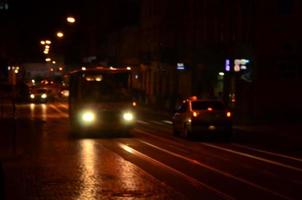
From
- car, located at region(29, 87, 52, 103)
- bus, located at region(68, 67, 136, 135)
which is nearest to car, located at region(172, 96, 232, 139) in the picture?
bus, located at region(68, 67, 136, 135)

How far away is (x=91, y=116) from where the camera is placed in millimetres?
29062

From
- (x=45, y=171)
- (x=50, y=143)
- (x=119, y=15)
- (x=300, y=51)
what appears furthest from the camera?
(x=119, y=15)

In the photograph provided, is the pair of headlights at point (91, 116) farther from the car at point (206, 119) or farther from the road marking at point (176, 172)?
the road marking at point (176, 172)

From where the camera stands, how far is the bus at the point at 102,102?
2902cm

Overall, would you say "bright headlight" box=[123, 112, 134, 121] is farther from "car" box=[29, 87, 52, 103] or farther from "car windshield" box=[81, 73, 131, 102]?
"car" box=[29, 87, 52, 103]

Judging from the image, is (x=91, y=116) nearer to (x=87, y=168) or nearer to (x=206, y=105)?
(x=206, y=105)

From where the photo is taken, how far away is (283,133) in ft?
102

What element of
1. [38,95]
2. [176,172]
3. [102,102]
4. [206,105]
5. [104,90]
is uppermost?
[104,90]

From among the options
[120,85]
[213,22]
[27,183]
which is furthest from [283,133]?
[213,22]

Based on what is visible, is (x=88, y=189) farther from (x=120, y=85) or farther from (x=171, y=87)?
(x=171, y=87)

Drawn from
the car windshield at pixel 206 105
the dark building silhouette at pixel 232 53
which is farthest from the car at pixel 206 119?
the dark building silhouette at pixel 232 53

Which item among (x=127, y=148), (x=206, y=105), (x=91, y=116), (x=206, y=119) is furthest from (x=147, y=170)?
→ (x=91, y=116)

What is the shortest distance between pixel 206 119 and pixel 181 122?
1886 mm

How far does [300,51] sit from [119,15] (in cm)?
5269
